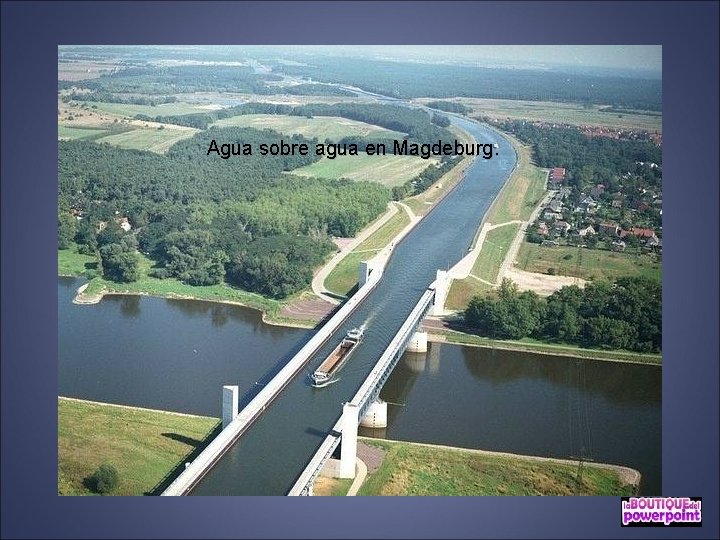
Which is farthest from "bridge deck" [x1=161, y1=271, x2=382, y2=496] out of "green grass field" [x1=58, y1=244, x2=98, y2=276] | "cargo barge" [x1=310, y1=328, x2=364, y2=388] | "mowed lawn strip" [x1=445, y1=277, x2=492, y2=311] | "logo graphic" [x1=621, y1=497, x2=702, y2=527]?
"logo graphic" [x1=621, y1=497, x2=702, y2=527]

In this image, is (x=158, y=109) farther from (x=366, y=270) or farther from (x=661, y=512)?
(x=661, y=512)

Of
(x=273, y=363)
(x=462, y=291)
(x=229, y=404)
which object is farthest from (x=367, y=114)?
(x=229, y=404)

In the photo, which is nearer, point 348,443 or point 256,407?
point 348,443

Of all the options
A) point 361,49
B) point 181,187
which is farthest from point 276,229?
point 361,49

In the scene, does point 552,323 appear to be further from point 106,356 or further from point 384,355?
point 106,356

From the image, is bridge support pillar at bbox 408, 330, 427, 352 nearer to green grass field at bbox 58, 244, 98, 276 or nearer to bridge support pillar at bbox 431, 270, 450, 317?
bridge support pillar at bbox 431, 270, 450, 317

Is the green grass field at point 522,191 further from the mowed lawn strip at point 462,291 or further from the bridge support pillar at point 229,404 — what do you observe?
the bridge support pillar at point 229,404

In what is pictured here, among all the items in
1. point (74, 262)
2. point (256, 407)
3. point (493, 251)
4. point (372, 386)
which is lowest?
point (256, 407)
